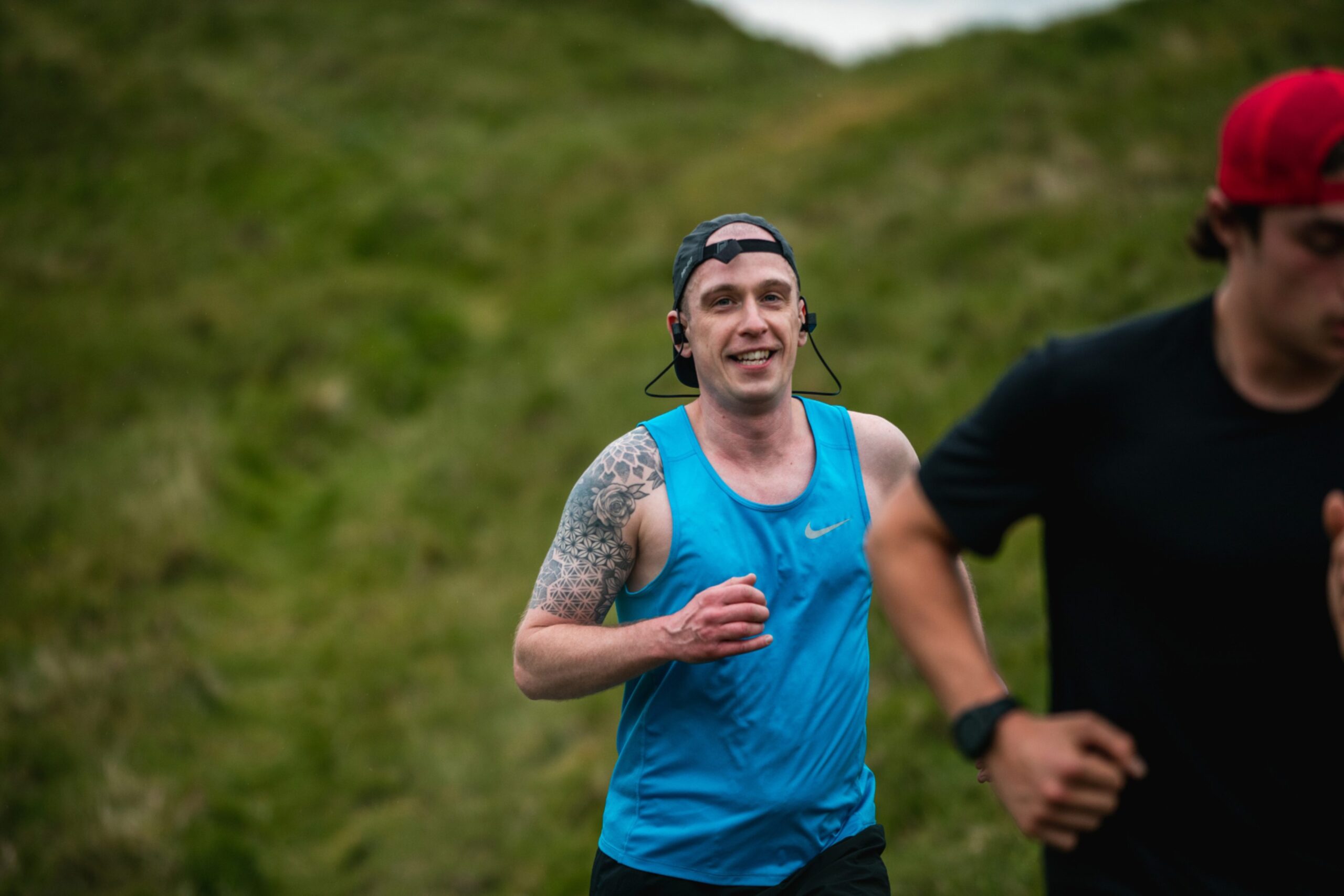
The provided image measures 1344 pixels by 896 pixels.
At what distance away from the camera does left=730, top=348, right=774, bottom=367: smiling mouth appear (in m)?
3.41

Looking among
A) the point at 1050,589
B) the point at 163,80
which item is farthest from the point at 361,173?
the point at 1050,589

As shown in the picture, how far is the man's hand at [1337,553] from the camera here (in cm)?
184

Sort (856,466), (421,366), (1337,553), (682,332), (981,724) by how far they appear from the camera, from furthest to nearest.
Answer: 1. (421,366)
2. (682,332)
3. (856,466)
4. (981,724)
5. (1337,553)

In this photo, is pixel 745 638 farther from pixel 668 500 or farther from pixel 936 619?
pixel 936 619

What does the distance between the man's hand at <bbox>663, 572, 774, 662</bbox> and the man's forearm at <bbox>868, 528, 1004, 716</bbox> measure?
58 cm

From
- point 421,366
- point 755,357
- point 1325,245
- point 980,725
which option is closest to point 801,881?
point 980,725

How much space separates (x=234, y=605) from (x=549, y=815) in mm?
4698

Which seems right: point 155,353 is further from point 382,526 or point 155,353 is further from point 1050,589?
point 1050,589

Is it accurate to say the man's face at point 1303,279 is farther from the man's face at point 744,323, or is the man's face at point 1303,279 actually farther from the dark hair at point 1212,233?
the man's face at point 744,323

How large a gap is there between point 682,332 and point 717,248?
0.34 metres

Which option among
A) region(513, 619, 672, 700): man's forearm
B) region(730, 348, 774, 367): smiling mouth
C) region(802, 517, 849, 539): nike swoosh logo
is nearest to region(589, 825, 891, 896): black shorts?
region(513, 619, 672, 700): man's forearm

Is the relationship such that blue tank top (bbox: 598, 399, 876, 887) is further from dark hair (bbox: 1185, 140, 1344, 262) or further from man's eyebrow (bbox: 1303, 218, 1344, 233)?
man's eyebrow (bbox: 1303, 218, 1344, 233)

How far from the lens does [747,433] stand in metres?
3.45

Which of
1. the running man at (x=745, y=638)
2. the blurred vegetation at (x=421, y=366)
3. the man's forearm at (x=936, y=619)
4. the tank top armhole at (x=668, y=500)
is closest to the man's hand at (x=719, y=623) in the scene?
the running man at (x=745, y=638)
